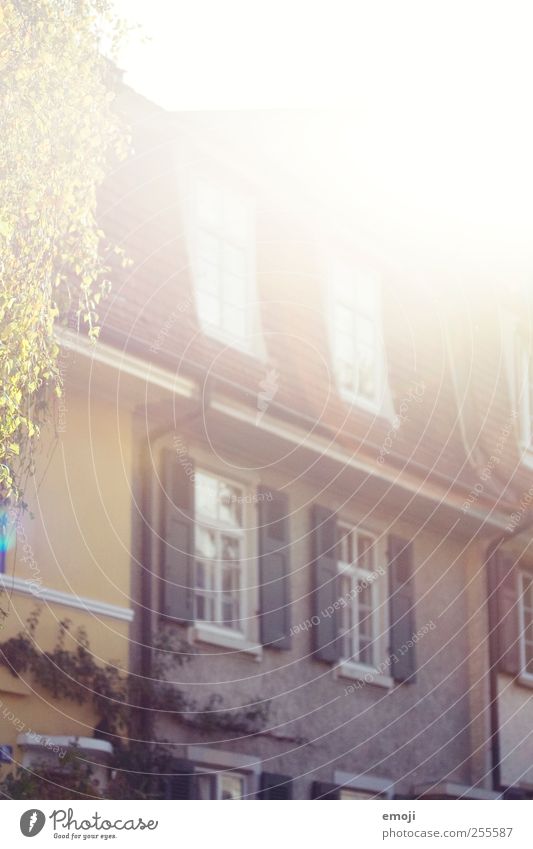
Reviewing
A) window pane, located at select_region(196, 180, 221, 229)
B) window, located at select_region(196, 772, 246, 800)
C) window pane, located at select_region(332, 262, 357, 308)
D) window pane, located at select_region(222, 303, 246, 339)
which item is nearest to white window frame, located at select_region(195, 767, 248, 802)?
window, located at select_region(196, 772, 246, 800)

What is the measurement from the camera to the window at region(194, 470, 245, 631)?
1005 cm

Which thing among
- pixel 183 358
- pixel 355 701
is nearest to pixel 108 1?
pixel 183 358

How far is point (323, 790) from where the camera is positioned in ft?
34.1

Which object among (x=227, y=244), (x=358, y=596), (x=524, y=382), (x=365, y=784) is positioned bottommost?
(x=365, y=784)

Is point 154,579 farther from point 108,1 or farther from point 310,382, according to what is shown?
point 108,1

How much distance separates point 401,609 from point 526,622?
1.38m

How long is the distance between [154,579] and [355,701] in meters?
2.04

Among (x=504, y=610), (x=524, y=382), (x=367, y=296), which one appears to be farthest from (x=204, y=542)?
(x=524, y=382)

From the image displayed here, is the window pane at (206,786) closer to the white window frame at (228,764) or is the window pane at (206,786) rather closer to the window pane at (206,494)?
the white window frame at (228,764)

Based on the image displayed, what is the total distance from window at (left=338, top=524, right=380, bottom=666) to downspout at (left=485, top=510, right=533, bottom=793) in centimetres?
115

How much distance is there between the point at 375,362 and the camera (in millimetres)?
12047

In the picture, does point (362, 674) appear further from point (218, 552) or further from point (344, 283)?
point (344, 283)

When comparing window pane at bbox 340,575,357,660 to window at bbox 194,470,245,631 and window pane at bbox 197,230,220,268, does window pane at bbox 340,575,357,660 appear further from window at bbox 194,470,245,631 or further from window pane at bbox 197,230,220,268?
window pane at bbox 197,230,220,268

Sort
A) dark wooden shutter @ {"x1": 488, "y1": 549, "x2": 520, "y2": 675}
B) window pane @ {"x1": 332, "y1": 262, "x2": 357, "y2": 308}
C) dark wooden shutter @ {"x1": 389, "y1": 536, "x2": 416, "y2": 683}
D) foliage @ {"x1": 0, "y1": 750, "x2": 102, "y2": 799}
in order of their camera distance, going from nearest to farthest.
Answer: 1. foliage @ {"x1": 0, "y1": 750, "x2": 102, "y2": 799}
2. dark wooden shutter @ {"x1": 389, "y1": 536, "x2": 416, "y2": 683}
3. window pane @ {"x1": 332, "y1": 262, "x2": 357, "y2": 308}
4. dark wooden shutter @ {"x1": 488, "y1": 549, "x2": 520, "y2": 675}
